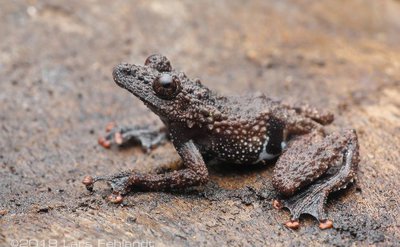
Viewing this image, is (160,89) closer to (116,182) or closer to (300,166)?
(116,182)

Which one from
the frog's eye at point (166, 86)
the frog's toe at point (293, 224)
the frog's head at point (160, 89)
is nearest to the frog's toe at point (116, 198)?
the frog's head at point (160, 89)

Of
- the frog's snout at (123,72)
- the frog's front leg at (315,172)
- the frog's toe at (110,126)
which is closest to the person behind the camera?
the frog's front leg at (315,172)

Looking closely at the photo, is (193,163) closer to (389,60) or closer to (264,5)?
(389,60)

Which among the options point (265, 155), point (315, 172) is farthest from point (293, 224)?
point (265, 155)

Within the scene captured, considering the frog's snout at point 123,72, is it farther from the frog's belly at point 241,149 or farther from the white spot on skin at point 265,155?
the white spot on skin at point 265,155

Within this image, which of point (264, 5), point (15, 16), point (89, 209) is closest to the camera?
point (89, 209)

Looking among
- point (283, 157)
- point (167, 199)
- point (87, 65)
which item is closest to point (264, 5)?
point (87, 65)
